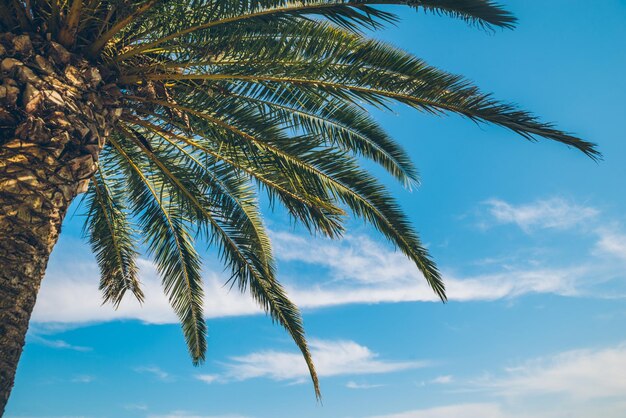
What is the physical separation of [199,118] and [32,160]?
1.87 meters

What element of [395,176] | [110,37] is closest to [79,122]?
[110,37]

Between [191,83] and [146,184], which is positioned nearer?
[191,83]

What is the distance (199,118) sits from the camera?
247 inches

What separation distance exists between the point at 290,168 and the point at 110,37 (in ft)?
7.60

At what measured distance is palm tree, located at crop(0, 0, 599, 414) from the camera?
492 cm

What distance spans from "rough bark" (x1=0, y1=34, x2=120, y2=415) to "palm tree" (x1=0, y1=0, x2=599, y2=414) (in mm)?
12

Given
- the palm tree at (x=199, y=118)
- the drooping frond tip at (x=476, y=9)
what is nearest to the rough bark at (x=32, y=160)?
the palm tree at (x=199, y=118)

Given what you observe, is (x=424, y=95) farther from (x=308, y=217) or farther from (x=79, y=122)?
(x=79, y=122)

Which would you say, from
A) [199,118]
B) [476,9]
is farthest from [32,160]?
[476,9]

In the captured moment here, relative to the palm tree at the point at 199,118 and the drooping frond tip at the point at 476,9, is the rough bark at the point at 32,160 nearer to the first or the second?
the palm tree at the point at 199,118

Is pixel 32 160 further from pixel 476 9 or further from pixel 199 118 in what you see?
pixel 476 9

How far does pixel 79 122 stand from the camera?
16.8 feet

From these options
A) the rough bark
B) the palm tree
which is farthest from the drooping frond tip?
the rough bark

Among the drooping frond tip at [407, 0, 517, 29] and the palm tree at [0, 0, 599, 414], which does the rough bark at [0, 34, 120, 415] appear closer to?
the palm tree at [0, 0, 599, 414]
